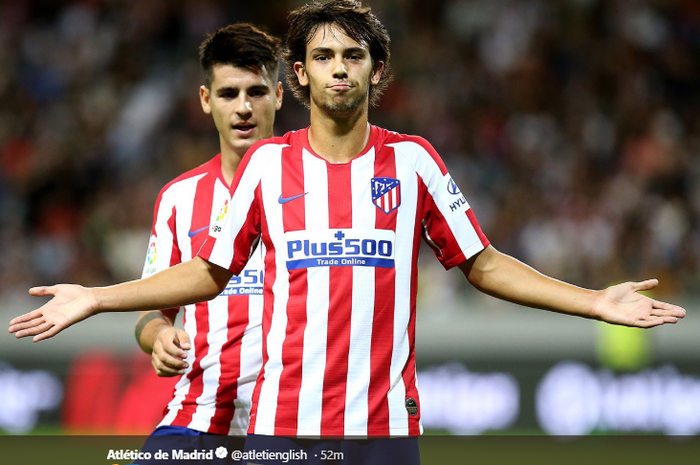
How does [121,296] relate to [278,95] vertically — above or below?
below

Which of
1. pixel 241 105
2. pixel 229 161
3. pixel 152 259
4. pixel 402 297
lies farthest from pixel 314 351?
pixel 241 105

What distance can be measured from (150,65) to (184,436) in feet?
28.9

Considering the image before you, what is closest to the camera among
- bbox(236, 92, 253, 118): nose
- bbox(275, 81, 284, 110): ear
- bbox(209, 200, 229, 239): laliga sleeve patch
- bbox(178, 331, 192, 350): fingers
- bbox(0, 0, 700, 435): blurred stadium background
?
bbox(209, 200, 229, 239): laliga sleeve patch

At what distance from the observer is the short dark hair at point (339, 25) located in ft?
11.2

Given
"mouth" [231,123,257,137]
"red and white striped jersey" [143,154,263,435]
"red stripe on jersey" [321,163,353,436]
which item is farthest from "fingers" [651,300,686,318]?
"mouth" [231,123,257,137]

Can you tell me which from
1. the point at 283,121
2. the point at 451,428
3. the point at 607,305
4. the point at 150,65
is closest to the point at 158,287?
the point at 607,305

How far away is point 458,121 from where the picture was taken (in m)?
11.5

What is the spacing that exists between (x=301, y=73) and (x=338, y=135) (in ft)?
1.01

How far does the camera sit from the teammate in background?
4195 millimetres

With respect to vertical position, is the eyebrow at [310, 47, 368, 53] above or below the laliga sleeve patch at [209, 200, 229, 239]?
above

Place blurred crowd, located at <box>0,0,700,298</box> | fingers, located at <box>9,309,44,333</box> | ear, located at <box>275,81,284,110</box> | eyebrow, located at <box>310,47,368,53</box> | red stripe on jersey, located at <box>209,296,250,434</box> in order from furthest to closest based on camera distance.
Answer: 1. blurred crowd, located at <box>0,0,700,298</box>
2. ear, located at <box>275,81,284,110</box>
3. red stripe on jersey, located at <box>209,296,250,434</box>
4. eyebrow, located at <box>310,47,368,53</box>
5. fingers, located at <box>9,309,44,333</box>

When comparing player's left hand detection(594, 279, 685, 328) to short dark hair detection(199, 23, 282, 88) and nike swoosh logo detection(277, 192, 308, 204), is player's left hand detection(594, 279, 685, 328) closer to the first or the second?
nike swoosh logo detection(277, 192, 308, 204)

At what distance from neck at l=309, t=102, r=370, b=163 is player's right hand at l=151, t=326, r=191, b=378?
37.1 inches

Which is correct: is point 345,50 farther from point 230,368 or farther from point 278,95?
point 230,368
